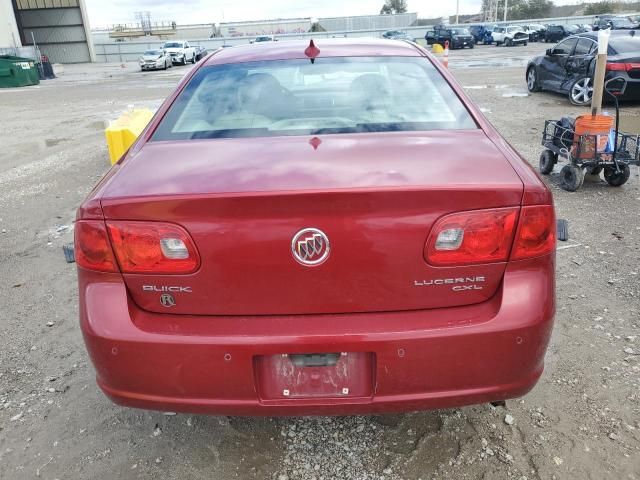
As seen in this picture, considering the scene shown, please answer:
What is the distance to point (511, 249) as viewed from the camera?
6.19ft

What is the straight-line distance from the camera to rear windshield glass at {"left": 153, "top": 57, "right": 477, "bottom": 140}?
248 cm

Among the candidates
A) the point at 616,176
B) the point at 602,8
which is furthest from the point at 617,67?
the point at 602,8

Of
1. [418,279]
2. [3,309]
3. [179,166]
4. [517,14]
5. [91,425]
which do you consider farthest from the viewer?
[517,14]

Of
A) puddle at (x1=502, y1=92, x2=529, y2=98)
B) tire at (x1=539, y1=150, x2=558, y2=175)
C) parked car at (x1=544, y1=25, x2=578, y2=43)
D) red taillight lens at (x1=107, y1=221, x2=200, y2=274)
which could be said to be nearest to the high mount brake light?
red taillight lens at (x1=107, y1=221, x2=200, y2=274)

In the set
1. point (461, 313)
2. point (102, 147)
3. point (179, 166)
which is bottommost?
point (102, 147)

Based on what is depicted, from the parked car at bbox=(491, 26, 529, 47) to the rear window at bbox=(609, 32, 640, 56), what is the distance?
3303cm

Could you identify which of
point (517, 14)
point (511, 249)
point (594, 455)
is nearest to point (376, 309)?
point (511, 249)

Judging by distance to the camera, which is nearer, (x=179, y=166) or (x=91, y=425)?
(x=179, y=166)

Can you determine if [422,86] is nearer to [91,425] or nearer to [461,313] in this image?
[461,313]

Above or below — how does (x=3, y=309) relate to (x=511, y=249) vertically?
below

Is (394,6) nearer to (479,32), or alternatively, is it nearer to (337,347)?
(479,32)

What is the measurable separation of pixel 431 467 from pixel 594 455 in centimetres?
70

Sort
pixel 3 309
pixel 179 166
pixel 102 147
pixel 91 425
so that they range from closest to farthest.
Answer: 1. pixel 179 166
2. pixel 91 425
3. pixel 3 309
4. pixel 102 147

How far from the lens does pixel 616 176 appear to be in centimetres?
596
